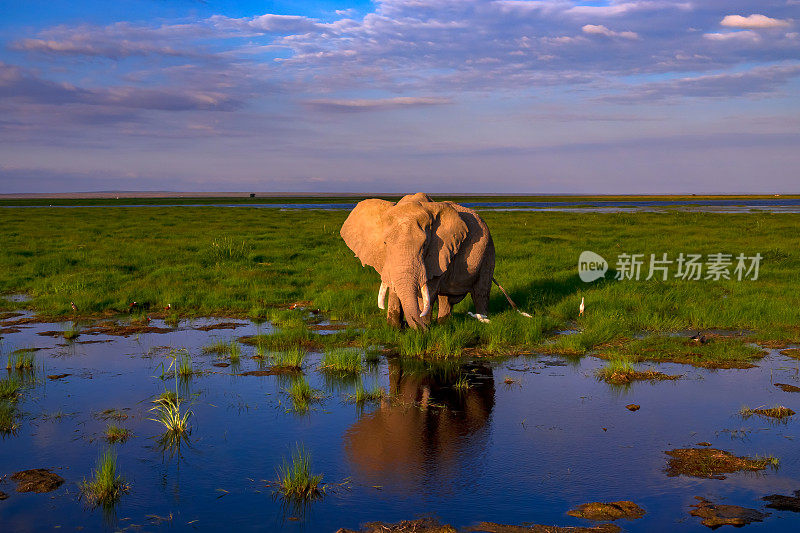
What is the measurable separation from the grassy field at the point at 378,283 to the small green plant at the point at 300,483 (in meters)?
4.83

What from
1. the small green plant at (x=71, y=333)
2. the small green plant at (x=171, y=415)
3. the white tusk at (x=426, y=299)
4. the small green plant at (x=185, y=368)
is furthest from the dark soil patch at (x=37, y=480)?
the small green plant at (x=71, y=333)

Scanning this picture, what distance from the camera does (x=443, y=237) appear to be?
38.0 ft

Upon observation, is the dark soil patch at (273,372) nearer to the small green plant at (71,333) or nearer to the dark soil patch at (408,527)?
the small green plant at (71,333)

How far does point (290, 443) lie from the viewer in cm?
722

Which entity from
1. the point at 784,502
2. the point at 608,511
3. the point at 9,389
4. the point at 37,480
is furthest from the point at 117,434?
the point at 784,502

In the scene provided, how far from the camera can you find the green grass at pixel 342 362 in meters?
10.1

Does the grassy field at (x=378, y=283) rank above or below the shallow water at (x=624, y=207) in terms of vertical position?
below

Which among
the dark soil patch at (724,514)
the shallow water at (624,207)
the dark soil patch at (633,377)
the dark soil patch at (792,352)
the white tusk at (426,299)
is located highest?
the shallow water at (624,207)

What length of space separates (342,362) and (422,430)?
2821mm

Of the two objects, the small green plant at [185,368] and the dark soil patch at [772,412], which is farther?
the small green plant at [185,368]

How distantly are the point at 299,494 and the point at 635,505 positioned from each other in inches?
109

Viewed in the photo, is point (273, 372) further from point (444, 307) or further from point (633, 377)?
point (633, 377)

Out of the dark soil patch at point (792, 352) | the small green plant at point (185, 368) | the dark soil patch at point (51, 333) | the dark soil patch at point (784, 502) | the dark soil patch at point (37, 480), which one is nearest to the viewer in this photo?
the dark soil patch at point (784, 502)

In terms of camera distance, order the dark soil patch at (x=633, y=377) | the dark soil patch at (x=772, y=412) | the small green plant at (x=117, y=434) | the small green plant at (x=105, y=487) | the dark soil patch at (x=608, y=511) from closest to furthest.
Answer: the dark soil patch at (x=608, y=511) < the small green plant at (x=105, y=487) < the small green plant at (x=117, y=434) < the dark soil patch at (x=772, y=412) < the dark soil patch at (x=633, y=377)
